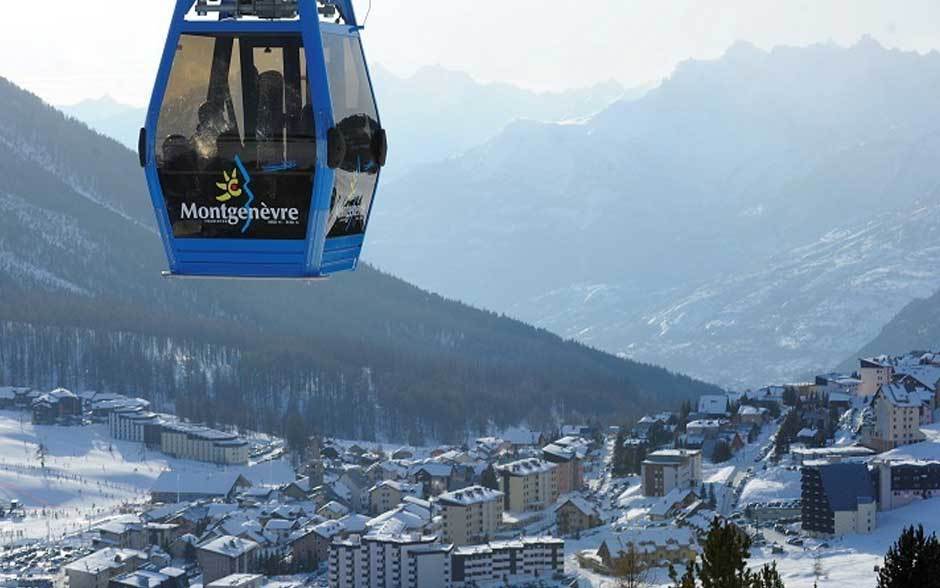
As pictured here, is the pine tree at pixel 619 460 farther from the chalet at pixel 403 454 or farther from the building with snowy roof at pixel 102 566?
the building with snowy roof at pixel 102 566

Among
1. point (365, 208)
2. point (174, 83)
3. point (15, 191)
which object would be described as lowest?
point (365, 208)

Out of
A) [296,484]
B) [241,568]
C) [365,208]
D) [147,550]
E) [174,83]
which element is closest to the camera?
[174,83]

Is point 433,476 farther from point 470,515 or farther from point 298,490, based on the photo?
point 470,515

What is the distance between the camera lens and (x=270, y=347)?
146125 mm

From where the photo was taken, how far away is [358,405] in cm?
13012

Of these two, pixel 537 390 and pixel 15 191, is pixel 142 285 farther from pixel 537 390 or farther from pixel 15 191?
pixel 537 390

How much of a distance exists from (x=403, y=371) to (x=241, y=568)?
78539 millimetres

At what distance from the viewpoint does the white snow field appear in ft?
267

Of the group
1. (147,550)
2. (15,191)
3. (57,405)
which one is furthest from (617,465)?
(15,191)

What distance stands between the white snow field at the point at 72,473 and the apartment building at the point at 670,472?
26.2 meters

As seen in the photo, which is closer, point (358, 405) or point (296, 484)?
point (296, 484)

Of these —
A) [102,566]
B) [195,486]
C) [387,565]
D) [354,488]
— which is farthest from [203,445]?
[387,565]

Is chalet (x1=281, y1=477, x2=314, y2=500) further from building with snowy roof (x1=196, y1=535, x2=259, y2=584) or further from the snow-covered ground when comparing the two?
the snow-covered ground

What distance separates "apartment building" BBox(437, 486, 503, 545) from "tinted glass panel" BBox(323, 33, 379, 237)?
188 ft
